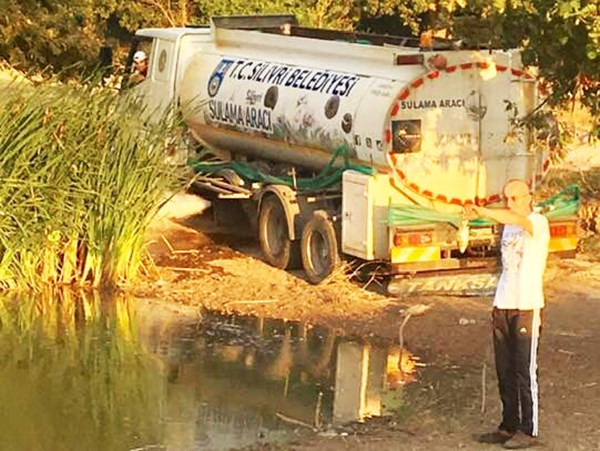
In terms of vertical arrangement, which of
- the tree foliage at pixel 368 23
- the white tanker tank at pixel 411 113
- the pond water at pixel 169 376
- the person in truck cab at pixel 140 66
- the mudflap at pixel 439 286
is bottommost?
the pond water at pixel 169 376

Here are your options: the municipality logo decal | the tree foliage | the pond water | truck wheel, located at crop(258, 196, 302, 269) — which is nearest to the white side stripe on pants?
the pond water

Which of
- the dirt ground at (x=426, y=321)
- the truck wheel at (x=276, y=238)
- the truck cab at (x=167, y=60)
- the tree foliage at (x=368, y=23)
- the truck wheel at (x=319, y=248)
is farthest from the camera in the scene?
the truck cab at (x=167, y=60)

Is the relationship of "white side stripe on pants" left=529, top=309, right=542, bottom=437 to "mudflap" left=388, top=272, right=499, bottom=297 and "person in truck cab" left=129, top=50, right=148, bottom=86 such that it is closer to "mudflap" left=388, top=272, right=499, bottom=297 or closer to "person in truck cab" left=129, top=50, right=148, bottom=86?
"mudflap" left=388, top=272, right=499, bottom=297

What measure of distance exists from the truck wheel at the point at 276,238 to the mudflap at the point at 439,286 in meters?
1.64

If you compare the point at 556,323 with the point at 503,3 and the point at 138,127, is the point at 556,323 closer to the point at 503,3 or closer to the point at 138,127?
the point at 503,3

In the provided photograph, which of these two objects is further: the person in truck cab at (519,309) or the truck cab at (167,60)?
the truck cab at (167,60)

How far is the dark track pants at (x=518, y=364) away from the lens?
880 cm

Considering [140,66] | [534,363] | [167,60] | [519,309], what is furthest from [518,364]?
[140,66]

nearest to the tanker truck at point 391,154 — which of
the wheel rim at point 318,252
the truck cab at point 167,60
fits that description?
the wheel rim at point 318,252

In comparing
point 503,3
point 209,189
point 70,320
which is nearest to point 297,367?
point 70,320

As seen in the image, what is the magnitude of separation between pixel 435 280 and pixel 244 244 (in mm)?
3715

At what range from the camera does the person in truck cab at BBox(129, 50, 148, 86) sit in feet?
61.2

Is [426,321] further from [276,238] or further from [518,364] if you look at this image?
[518,364]

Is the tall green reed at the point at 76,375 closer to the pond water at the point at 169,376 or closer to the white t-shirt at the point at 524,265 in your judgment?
the pond water at the point at 169,376
